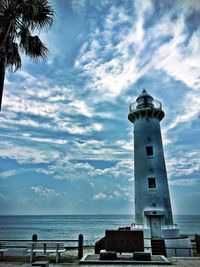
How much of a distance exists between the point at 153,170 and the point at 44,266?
1580 cm

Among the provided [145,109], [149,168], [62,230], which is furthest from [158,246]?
[62,230]

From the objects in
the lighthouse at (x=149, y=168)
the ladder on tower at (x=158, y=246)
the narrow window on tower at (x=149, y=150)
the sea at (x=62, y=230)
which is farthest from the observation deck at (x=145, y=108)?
the sea at (x=62, y=230)

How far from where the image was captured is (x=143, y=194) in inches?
804

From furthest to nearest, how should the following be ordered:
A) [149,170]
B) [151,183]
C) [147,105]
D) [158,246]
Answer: [147,105] → [149,170] → [151,183] → [158,246]

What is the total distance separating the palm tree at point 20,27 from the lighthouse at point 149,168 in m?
14.5

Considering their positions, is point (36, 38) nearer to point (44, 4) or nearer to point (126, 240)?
point (44, 4)

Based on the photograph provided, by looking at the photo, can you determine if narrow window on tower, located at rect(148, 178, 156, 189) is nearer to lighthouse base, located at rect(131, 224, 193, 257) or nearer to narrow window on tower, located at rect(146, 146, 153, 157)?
narrow window on tower, located at rect(146, 146, 153, 157)

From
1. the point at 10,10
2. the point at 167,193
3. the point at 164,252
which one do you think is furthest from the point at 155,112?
→ the point at 10,10

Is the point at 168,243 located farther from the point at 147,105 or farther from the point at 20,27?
the point at 20,27

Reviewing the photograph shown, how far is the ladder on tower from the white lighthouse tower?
0.15 meters

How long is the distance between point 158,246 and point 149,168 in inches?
250

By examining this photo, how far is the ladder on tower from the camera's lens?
17.0 m

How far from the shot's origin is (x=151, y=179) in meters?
20.7

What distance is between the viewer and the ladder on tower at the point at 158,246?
55.8ft
